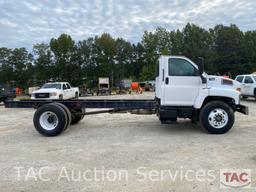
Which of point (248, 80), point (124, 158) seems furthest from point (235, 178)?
point (248, 80)

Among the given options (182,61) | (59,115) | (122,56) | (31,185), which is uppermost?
(122,56)

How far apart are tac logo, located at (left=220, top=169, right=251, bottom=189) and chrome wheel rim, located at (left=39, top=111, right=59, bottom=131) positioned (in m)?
5.74

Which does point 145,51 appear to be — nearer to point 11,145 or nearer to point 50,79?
point 50,79

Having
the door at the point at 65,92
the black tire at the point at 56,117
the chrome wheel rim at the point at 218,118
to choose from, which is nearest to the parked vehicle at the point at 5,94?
the door at the point at 65,92

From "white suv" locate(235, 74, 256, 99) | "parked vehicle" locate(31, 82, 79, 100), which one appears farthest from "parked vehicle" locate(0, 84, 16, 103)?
"white suv" locate(235, 74, 256, 99)

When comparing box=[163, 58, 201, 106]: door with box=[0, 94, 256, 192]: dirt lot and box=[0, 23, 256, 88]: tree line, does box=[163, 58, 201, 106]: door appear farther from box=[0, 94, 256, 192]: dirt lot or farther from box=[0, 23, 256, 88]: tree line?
box=[0, 23, 256, 88]: tree line

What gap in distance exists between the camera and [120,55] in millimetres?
73250

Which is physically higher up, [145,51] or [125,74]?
[145,51]

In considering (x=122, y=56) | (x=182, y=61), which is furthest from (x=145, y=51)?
(x=182, y=61)

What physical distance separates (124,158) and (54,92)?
1480 centimetres

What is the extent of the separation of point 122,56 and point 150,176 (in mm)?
69468

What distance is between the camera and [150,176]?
5727 mm

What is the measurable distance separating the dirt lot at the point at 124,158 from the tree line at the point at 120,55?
48.1m

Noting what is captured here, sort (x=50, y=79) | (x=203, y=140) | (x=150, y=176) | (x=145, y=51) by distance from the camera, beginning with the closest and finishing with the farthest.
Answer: (x=150, y=176), (x=203, y=140), (x=50, y=79), (x=145, y=51)
